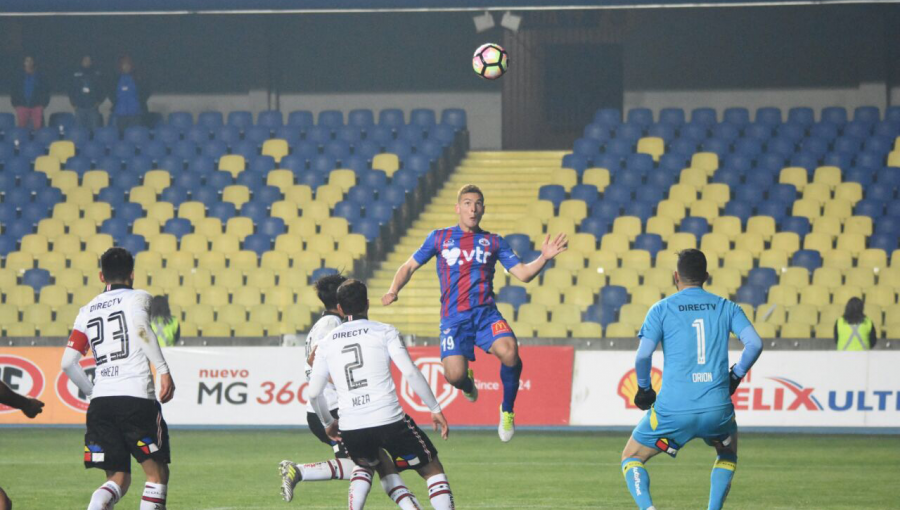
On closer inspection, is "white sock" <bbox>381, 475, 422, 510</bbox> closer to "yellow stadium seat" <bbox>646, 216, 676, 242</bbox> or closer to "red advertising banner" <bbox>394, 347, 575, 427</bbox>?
"red advertising banner" <bbox>394, 347, 575, 427</bbox>

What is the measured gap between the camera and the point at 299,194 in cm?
2270

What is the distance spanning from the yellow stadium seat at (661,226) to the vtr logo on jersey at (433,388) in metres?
6.03

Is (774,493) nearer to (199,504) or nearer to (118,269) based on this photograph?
(199,504)

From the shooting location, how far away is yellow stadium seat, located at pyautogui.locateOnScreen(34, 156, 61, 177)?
24.2 meters

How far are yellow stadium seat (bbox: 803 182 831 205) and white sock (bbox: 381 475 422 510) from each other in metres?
15.0

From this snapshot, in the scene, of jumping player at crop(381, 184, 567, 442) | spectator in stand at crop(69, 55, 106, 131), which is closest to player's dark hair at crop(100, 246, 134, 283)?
jumping player at crop(381, 184, 567, 442)

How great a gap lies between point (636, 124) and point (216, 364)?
10.4 metres

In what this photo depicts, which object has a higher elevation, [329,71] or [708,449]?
[329,71]

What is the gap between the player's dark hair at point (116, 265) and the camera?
25.9 ft

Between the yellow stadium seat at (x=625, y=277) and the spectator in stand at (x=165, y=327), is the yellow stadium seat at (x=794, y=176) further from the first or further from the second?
the spectator in stand at (x=165, y=327)

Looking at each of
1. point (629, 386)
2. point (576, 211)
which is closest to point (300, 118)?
point (576, 211)

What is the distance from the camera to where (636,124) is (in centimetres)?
2372

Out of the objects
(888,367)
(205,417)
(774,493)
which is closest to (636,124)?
(888,367)

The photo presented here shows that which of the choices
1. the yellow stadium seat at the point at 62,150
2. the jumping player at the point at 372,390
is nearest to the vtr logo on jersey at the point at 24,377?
the yellow stadium seat at the point at 62,150
